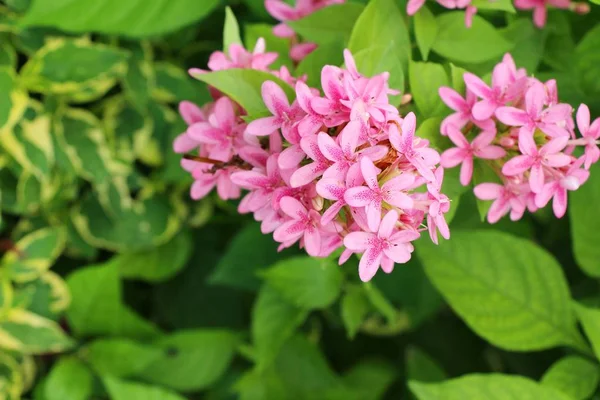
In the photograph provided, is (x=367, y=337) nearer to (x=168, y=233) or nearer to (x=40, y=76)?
(x=168, y=233)

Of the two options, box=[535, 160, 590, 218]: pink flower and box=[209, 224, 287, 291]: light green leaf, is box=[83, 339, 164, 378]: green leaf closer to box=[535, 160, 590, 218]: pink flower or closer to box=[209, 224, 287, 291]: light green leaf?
box=[209, 224, 287, 291]: light green leaf

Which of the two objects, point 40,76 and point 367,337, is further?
point 367,337

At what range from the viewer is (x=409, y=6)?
0.59 m

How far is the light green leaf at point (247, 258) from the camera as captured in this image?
0.95 m

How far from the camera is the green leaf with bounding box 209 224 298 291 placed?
37.4 inches

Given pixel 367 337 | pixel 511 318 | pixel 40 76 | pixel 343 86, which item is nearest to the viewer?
pixel 343 86

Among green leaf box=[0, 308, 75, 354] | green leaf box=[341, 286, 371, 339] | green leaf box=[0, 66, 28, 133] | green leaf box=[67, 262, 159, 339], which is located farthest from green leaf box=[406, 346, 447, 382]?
green leaf box=[0, 66, 28, 133]

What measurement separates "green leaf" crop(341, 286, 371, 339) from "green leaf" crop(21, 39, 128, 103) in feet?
1.38

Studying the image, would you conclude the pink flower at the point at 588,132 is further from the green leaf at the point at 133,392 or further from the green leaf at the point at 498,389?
the green leaf at the point at 133,392

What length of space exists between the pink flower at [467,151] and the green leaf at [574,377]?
0.30 m

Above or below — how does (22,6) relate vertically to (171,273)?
above

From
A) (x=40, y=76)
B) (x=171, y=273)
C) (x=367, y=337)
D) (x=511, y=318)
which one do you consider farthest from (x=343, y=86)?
(x=367, y=337)

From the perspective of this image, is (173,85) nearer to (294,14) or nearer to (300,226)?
(294,14)

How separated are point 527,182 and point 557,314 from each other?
27cm
